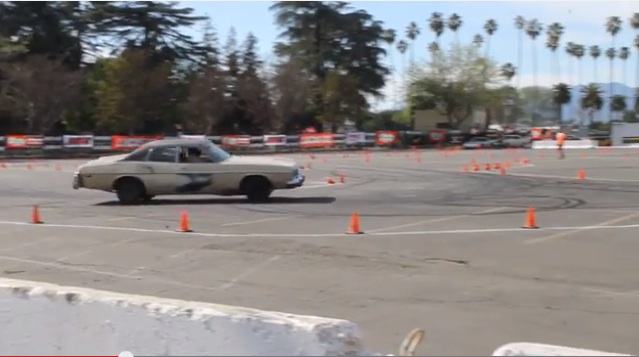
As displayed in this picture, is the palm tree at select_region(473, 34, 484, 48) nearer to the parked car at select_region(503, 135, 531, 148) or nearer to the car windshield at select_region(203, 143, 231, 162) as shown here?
the parked car at select_region(503, 135, 531, 148)

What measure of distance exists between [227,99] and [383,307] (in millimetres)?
61193

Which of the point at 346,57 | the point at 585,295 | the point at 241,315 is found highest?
the point at 346,57

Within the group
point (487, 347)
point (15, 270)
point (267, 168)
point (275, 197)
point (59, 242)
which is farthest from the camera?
point (275, 197)

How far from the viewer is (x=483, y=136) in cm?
6962

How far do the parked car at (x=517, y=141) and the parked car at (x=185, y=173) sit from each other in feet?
156

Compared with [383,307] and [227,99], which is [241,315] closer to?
[383,307]

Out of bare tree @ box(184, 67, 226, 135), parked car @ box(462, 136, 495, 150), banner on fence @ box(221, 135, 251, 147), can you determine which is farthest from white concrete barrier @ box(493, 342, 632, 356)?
bare tree @ box(184, 67, 226, 135)

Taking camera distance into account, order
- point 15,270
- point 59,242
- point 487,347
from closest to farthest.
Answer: point 487,347, point 15,270, point 59,242

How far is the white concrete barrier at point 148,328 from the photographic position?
4.52m

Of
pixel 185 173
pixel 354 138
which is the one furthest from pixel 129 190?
pixel 354 138

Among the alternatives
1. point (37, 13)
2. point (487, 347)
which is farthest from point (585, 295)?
point (37, 13)

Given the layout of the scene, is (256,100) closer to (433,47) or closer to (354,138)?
(354,138)

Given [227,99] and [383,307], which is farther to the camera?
[227,99]

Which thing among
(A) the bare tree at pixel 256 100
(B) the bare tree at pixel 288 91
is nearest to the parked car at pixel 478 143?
(B) the bare tree at pixel 288 91
